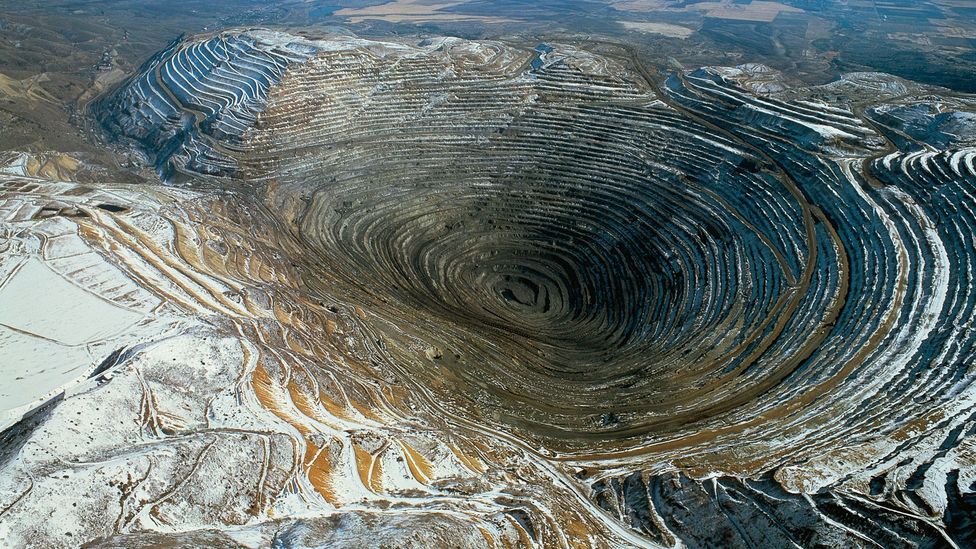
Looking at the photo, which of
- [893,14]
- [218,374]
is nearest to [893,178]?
[218,374]

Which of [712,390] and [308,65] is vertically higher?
[308,65]

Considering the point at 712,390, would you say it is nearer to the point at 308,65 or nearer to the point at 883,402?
the point at 883,402

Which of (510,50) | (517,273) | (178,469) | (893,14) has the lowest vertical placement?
(517,273)

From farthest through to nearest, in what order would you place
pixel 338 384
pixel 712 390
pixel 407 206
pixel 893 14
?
1. pixel 893 14
2. pixel 407 206
3. pixel 712 390
4. pixel 338 384

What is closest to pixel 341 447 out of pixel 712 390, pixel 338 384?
pixel 338 384

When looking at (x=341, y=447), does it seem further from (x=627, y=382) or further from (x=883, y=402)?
(x=883, y=402)

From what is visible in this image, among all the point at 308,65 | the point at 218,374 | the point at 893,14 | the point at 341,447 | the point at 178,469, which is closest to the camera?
the point at 178,469

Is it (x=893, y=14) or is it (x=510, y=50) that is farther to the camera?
(x=893, y=14)
